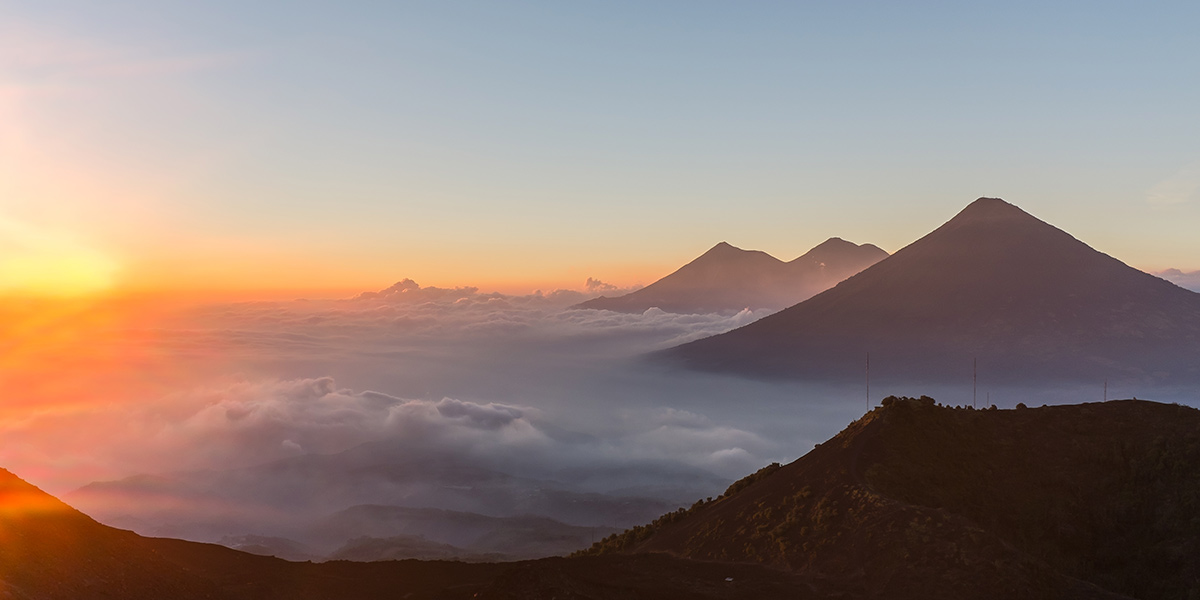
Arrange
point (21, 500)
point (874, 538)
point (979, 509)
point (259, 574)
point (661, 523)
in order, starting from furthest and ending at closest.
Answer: point (661, 523), point (979, 509), point (874, 538), point (259, 574), point (21, 500)

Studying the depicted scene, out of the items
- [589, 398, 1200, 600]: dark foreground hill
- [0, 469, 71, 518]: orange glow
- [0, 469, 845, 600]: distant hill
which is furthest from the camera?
[589, 398, 1200, 600]: dark foreground hill

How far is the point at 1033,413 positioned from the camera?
5453 centimetres

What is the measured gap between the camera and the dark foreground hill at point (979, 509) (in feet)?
115

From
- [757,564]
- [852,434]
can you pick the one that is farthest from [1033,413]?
[757,564]

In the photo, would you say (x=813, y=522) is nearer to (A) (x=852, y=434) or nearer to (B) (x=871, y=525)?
(B) (x=871, y=525)

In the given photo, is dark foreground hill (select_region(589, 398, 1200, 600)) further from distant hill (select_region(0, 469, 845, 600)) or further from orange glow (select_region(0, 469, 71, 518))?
orange glow (select_region(0, 469, 71, 518))

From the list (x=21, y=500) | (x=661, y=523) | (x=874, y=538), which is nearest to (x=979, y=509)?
(x=874, y=538)

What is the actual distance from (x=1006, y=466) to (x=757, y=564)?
21350 mm

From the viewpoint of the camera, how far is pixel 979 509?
44562 mm

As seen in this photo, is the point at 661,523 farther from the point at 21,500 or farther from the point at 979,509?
the point at 21,500

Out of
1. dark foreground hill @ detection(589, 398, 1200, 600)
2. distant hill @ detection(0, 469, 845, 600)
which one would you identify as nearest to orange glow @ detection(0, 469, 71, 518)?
distant hill @ detection(0, 469, 845, 600)

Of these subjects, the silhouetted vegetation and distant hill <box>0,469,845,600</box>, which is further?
the silhouetted vegetation

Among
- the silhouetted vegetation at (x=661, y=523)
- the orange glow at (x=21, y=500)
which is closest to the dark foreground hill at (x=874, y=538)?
the orange glow at (x=21, y=500)

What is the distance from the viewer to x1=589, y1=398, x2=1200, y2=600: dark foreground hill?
35.1 metres
